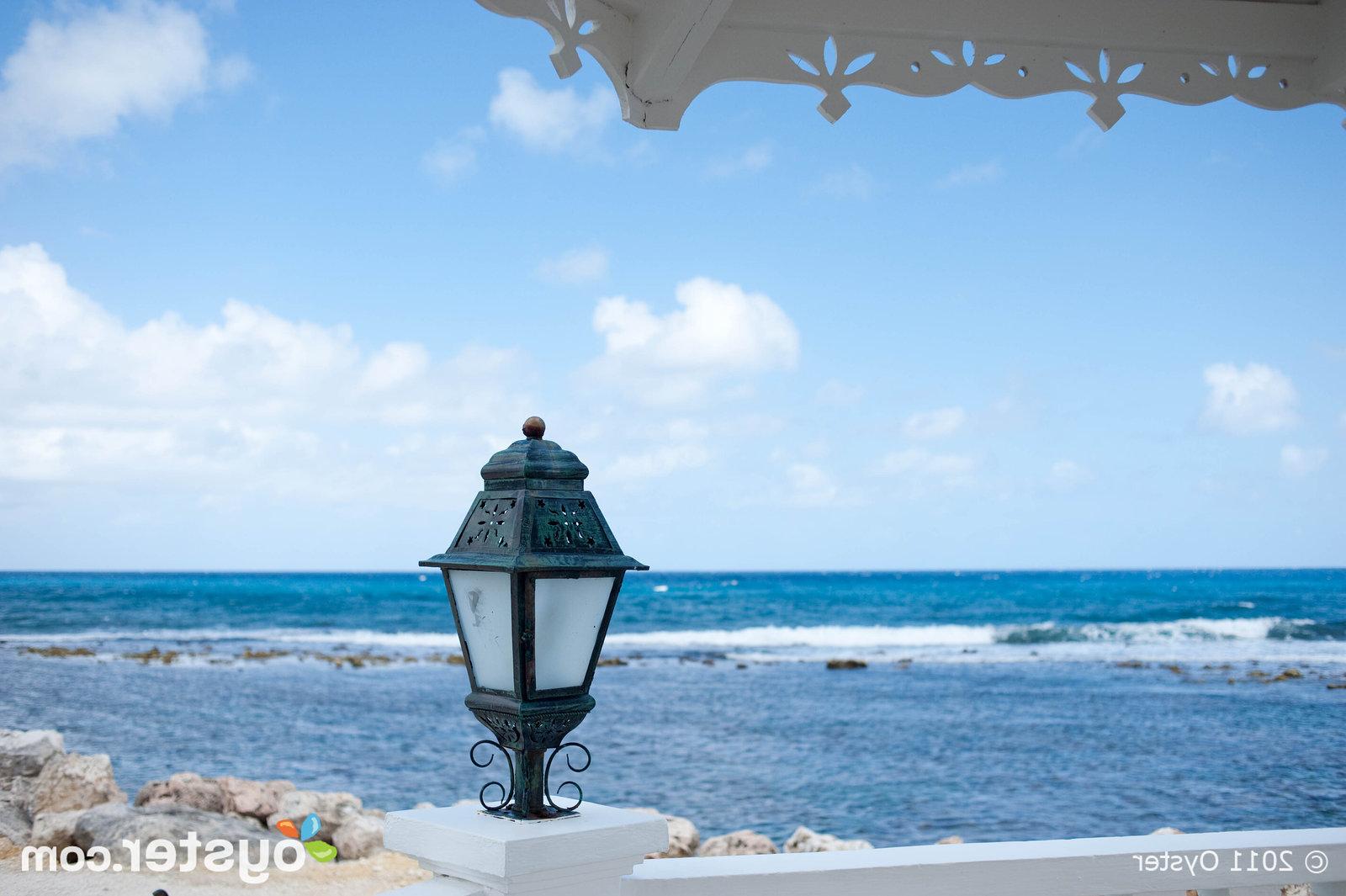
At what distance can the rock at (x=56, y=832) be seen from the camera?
5.24 meters

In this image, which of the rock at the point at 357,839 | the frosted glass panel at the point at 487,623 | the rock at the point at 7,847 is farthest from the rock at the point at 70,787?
the frosted glass panel at the point at 487,623

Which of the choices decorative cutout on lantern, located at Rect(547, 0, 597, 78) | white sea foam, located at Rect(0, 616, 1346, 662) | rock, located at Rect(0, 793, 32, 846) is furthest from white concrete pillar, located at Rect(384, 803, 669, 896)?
white sea foam, located at Rect(0, 616, 1346, 662)

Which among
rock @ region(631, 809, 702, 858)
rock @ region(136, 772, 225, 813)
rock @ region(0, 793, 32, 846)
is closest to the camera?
rock @ region(0, 793, 32, 846)

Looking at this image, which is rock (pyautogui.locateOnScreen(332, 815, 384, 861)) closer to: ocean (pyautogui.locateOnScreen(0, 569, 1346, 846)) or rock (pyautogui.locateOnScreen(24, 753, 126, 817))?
rock (pyautogui.locateOnScreen(24, 753, 126, 817))

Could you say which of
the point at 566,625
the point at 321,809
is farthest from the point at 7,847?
the point at 566,625

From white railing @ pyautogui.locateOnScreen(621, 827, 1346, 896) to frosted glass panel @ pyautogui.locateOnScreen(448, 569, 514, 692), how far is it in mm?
369

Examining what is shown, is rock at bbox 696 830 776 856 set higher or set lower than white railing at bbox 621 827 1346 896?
lower

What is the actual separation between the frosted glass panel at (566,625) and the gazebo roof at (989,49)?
3.55 feet

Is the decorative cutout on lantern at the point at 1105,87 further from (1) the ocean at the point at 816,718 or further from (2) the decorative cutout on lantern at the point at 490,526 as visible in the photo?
(1) the ocean at the point at 816,718

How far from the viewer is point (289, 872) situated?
5332mm

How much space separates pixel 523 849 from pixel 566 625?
9.8 inches

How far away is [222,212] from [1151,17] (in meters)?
19.8

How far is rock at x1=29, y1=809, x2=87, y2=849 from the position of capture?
17.2 feet

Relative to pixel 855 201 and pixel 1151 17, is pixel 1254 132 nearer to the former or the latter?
pixel 855 201
